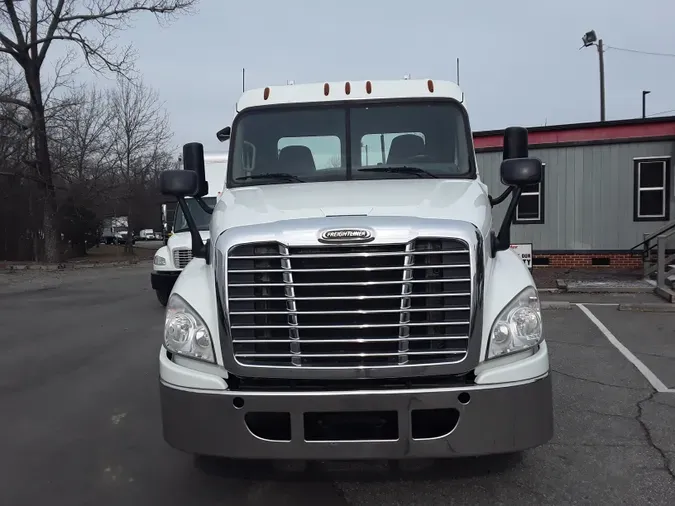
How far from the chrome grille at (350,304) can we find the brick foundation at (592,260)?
1467 centimetres

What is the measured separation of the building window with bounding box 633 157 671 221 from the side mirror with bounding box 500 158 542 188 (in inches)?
545

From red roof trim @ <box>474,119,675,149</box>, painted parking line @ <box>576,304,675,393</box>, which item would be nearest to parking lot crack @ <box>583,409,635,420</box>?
painted parking line @ <box>576,304,675,393</box>

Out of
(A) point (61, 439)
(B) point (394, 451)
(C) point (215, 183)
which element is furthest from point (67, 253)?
(B) point (394, 451)

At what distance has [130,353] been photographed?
7.68 meters

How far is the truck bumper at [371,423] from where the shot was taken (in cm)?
306

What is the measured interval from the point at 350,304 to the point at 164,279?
827cm

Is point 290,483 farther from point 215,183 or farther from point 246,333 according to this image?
point 215,183

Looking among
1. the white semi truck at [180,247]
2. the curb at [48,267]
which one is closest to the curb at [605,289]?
the white semi truck at [180,247]

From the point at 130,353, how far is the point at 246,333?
497 centimetres

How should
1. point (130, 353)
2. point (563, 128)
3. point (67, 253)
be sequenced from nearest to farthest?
point (130, 353)
point (563, 128)
point (67, 253)

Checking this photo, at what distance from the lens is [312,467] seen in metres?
3.66

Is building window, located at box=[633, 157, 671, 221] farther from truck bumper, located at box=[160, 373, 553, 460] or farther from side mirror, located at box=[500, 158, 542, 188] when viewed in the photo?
truck bumper, located at box=[160, 373, 553, 460]

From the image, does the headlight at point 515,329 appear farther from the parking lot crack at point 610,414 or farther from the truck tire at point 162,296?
the truck tire at point 162,296

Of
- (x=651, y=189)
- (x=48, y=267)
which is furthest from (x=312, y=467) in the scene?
(x=48, y=267)
